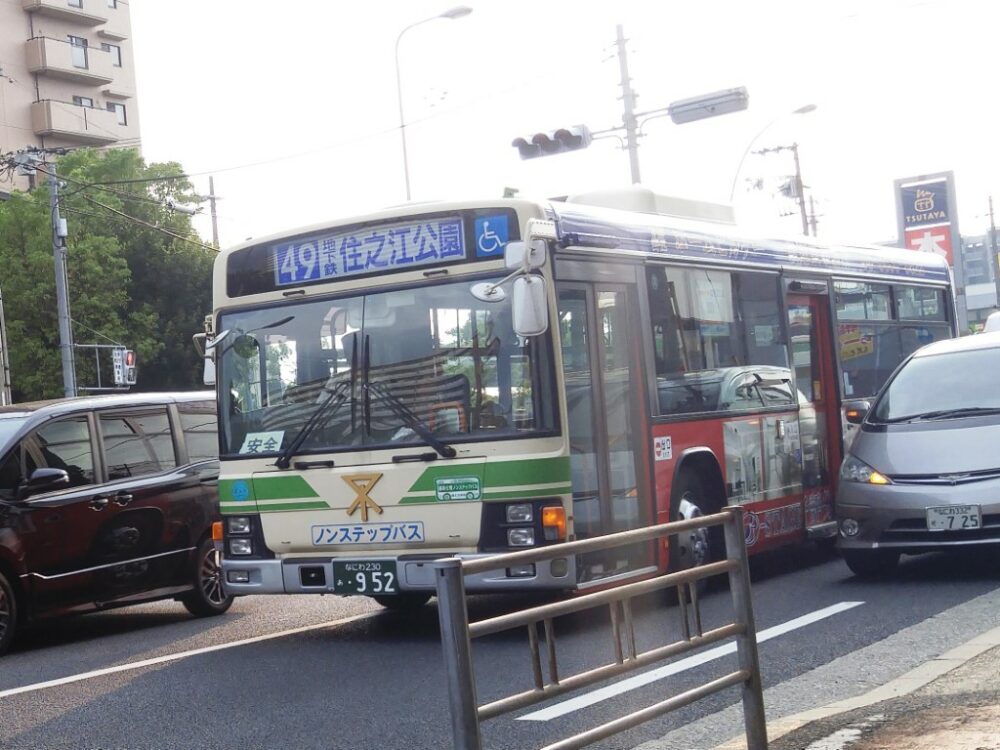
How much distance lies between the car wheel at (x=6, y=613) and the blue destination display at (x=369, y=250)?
291cm

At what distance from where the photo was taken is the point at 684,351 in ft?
35.4

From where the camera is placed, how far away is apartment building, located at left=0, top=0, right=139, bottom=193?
6588cm

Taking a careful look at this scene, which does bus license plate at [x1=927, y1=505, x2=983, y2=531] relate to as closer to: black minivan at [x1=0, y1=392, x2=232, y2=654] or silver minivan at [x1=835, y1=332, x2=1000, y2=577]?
silver minivan at [x1=835, y1=332, x2=1000, y2=577]

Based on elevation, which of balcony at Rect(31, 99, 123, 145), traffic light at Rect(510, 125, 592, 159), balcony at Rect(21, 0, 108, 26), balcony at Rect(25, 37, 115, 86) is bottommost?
traffic light at Rect(510, 125, 592, 159)

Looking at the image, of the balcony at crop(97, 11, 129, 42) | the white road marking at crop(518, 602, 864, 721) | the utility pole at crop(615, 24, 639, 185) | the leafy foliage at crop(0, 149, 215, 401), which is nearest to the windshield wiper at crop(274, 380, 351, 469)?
the white road marking at crop(518, 602, 864, 721)

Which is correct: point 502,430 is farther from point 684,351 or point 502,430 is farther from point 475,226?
point 684,351

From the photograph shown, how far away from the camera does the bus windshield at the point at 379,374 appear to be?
29.9ft

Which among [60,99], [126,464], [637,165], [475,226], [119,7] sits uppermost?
[119,7]

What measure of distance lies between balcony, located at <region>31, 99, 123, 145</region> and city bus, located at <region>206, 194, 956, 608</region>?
2365 inches

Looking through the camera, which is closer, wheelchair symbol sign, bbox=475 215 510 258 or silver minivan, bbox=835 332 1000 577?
wheelchair symbol sign, bbox=475 215 510 258

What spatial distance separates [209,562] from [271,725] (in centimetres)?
512

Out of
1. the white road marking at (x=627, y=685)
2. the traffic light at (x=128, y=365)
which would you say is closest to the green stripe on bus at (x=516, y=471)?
the white road marking at (x=627, y=685)

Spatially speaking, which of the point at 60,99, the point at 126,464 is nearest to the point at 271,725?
the point at 126,464

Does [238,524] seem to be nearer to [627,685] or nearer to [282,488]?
[282,488]
